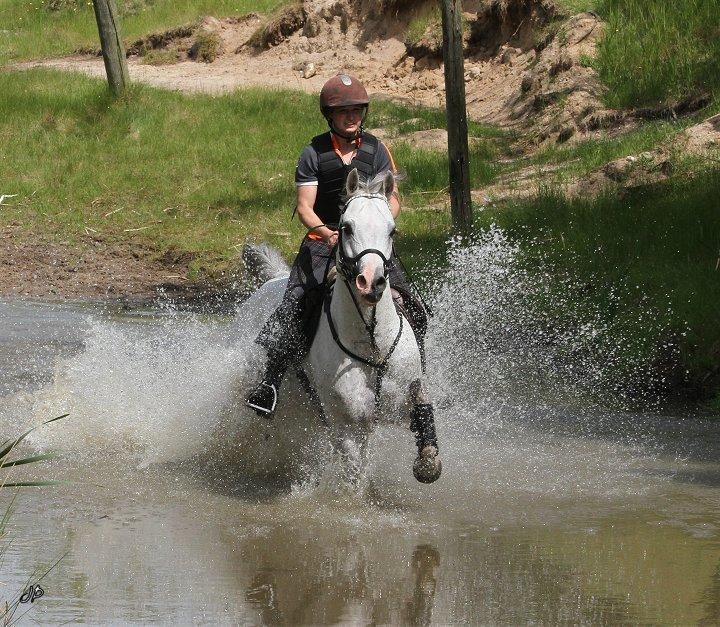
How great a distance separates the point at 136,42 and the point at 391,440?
25544mm

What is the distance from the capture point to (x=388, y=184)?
24.2 feet

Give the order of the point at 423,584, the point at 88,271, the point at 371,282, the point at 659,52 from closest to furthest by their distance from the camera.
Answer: the point at 423,584 → the point at 371,282 → the point at 88,271 → the point at 659,52

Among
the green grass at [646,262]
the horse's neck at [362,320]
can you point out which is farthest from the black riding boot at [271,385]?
the green grass at [646,262]

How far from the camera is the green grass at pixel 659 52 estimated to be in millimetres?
18094

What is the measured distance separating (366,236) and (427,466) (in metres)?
1.46


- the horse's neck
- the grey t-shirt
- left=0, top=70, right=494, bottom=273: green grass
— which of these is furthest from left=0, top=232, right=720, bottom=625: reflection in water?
left=0, top=70, right=494, bottom=273: green grass

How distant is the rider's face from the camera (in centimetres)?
793

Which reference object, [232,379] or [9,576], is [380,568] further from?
[232,379]

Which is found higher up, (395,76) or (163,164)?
(163,164)

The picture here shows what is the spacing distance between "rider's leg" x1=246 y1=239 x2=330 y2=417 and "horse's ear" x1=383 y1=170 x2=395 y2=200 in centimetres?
80

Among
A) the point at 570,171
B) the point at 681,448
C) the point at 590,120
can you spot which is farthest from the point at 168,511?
the point at 590,120

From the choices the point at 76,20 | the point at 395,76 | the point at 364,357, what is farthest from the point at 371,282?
the point at 76,20

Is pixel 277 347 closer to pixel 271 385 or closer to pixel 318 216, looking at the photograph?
pixel 271 385
